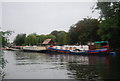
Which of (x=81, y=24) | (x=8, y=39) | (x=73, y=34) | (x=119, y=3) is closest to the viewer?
(x=8, y=39)

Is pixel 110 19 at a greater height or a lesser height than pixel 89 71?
greater

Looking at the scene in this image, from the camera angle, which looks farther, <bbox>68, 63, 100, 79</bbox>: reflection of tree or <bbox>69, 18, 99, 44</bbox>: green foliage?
<bbox>69, 18, 99, 44</bbox>: green foliage

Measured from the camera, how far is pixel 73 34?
6719cm

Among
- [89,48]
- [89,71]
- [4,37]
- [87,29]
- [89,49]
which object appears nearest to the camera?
[4,37]

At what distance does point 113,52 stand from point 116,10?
1111 centimetres

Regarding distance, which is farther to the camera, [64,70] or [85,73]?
[64,70]

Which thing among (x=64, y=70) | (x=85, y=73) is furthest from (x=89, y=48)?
(x=85, y=73)

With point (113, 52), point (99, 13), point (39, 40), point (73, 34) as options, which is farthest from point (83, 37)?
point (39, 40)

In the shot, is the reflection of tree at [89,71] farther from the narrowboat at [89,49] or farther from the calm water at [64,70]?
the narrowboat at [89,49]

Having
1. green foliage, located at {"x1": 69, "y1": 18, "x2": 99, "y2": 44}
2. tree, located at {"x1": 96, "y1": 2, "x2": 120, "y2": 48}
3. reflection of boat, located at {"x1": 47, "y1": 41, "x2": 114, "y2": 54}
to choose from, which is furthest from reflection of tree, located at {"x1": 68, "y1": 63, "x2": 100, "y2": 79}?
green foliage, located at {"x1": 69, "y1": 18, "x2": 99, "y2": 44}

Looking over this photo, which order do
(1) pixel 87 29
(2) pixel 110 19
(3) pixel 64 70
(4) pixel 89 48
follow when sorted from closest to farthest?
(3) pixel 64 70
(2) pixel 110 19
(4) pixel 89 48
(1) pixel 87 29

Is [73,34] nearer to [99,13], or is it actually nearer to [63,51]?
[63,51]

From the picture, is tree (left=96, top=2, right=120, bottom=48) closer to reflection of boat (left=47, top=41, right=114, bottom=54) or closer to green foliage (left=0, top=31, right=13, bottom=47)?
reflection of boat (left=47, top=41, right=114, bottom=54)

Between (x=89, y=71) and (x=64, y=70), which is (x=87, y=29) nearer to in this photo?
(x=64, y=70)
